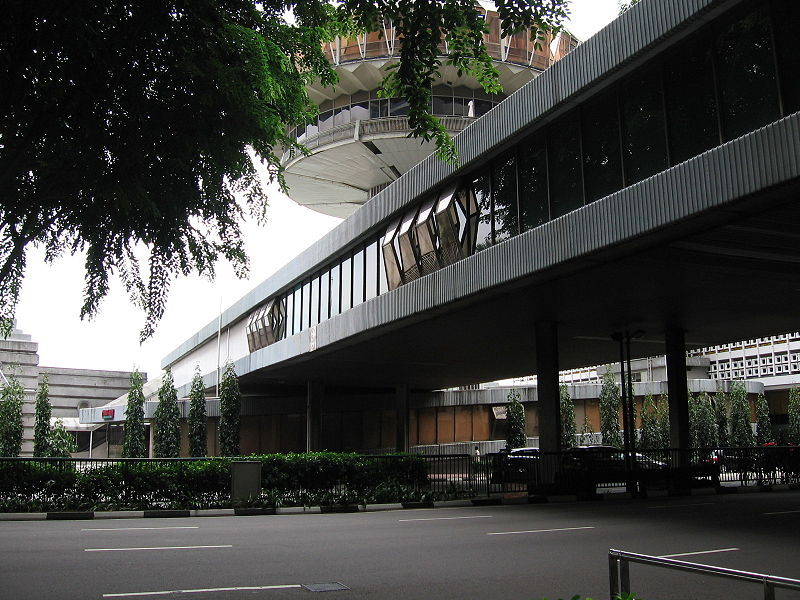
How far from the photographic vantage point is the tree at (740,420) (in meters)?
60.3

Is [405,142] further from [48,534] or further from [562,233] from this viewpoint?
[48,534]

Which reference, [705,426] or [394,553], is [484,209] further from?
[705,426]

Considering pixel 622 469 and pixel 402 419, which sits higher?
pixel 402 419

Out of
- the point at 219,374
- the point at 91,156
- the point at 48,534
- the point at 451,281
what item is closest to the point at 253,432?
the point at 219,374

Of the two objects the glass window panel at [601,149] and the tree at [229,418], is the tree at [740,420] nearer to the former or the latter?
the tree at [229,418]

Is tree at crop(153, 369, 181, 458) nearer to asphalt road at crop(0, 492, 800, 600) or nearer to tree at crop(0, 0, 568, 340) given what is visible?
asphalt road at crop(0, 492, 800, 600)

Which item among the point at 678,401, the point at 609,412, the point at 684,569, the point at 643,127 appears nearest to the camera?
the point at 684,569

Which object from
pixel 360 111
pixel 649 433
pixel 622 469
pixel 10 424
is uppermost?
pixel 360 111

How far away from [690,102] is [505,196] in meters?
6.39

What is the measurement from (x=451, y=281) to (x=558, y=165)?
451 cm

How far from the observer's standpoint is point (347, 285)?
3170 cm

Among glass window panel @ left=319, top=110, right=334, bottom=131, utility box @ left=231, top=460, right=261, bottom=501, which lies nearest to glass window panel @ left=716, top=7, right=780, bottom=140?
utility box @ left=231, top=460, right=261, bottom=501

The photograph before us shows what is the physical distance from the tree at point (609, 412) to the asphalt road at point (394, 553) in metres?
35.9

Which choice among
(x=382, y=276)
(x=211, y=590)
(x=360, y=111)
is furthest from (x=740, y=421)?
(x=211, y=590)
